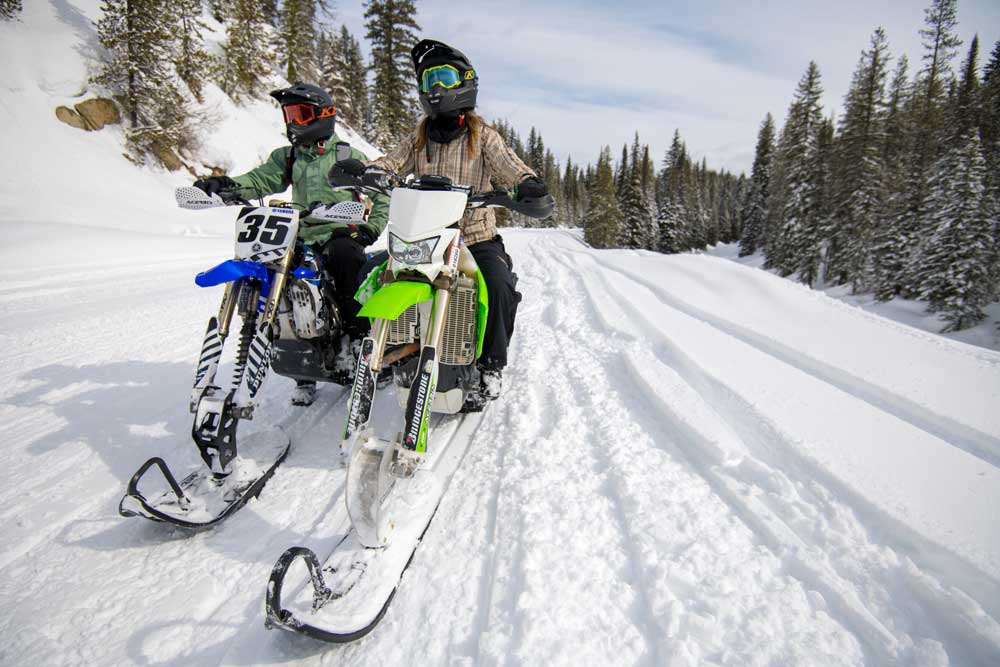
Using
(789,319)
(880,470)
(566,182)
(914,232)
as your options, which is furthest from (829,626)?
(566,182)

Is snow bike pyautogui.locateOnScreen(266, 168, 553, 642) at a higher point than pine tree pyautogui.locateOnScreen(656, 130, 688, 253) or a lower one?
lower

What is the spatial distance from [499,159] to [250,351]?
6.96ft

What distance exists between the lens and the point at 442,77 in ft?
9.60

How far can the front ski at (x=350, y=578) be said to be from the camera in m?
1.49

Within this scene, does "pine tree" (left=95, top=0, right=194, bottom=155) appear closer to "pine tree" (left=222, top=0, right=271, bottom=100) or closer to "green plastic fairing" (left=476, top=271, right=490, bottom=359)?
"pine tree" (left=222, top=0, right=271, bottom=100)

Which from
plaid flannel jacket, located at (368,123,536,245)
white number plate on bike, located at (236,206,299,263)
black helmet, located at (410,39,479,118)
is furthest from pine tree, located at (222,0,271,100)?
white number plate on bike, located at (236,206,299,263)

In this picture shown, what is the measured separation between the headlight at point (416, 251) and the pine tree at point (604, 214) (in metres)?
45.6

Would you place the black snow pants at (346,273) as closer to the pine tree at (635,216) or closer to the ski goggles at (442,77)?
the ski goggles at (442,77)

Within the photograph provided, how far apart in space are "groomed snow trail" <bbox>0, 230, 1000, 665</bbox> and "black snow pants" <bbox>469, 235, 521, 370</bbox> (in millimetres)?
516

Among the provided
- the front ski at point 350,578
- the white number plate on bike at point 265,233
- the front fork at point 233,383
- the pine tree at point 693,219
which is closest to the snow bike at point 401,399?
the front ski at point 350,578

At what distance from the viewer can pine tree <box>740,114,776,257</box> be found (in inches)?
1797

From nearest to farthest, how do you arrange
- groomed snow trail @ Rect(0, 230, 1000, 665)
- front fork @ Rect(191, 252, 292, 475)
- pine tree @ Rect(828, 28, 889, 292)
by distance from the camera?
groomed snow trail @ Rect(0, 230, 1000, 665)
front fork @ Rect(191, 252, 292, 475)
pine tree @ Rect(828, 28, 889, 292)

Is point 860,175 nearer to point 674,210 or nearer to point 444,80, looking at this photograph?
Result: point 674,210

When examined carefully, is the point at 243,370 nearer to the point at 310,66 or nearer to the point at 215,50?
the point at 215,50
